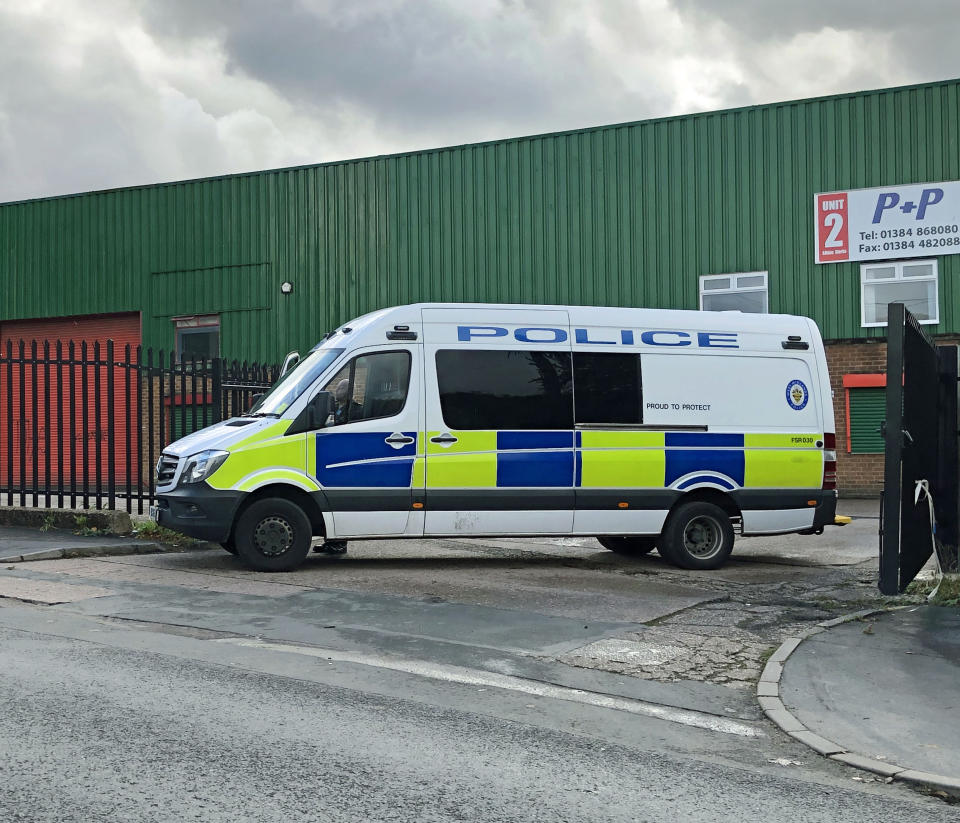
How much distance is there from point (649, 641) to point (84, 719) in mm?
3835

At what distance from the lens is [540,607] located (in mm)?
9062

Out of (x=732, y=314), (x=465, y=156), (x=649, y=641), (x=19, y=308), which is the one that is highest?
(x=465, y=156)

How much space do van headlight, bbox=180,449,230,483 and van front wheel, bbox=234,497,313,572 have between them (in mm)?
511

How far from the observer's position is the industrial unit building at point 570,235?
21.3 meters

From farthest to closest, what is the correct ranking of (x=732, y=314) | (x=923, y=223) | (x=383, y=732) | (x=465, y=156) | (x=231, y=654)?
(x=465, y=156) → (x=923, y=223) → (x=732, y=314) → (x=231, y=654) → (x=383, y=732)

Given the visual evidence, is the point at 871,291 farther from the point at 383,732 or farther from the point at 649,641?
the point at 383,732

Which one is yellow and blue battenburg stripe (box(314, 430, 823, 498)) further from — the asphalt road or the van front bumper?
the asphalt road

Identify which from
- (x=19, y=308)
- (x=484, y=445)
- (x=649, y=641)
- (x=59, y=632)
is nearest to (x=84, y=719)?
(x=59, y=632)

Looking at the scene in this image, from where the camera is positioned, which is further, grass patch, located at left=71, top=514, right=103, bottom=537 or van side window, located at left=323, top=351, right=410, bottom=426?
grass patch, located at left=71, top=514, right=103, bottom=537

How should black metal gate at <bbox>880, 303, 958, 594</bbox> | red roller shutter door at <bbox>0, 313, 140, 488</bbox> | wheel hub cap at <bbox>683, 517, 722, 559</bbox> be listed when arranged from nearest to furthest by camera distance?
black metal gate at <bbox>880, 303, 958, 594</bbox>, wheel hub cap at <bbox>683, 517, 722, 559</bbox>, red roller shutter door at <bbox>0, 313, 140, 488</bbox>

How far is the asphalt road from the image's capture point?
4.35m

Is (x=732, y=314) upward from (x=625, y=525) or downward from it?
upward

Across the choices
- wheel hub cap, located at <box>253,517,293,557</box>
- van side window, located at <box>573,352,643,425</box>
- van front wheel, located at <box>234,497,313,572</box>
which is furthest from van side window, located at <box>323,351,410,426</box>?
van side window, located at <box>573,352,643,425</box>

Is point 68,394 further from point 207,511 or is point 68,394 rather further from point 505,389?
point 505,389
